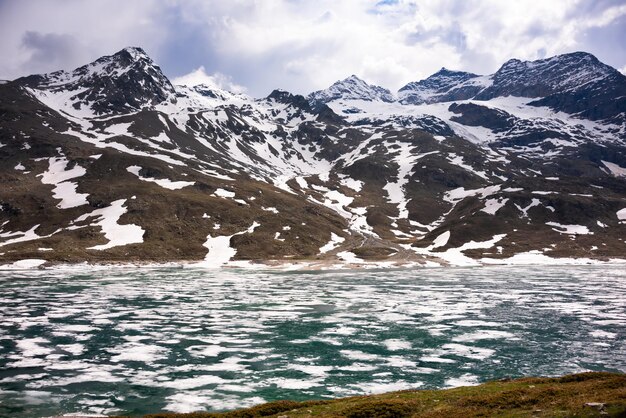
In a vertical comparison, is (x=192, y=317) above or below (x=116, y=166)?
below

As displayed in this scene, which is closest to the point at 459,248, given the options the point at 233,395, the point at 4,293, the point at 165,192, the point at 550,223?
the point at 550,223

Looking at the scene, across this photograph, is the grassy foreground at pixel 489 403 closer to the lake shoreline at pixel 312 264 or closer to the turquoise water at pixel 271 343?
the turquoise water at pixel 271 343

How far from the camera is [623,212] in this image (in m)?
199

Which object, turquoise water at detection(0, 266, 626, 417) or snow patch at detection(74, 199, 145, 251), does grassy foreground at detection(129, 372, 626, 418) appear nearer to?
turquoise water at detection(0, 266, 626, 417)

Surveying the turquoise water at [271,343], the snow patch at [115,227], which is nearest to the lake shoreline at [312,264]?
the snow patch at [115,227]

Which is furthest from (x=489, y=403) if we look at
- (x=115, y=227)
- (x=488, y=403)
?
(x=115, y=227)

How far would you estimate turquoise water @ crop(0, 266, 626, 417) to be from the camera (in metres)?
26.0

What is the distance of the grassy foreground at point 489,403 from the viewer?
52.6 ft

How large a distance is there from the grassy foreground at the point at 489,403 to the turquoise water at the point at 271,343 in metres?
4.43

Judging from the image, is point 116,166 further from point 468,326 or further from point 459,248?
point 468,326

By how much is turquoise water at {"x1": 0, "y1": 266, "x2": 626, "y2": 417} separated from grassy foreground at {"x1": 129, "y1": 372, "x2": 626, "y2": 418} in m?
4.43

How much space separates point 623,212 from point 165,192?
632 feet

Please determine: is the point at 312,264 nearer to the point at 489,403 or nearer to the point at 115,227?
the point at 115,227

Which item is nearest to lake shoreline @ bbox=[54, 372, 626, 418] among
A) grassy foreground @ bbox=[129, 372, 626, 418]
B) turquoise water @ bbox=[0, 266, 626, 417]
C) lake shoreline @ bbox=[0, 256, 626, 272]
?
grassy foreground @ bbox=[129, 372, 626, 418]
